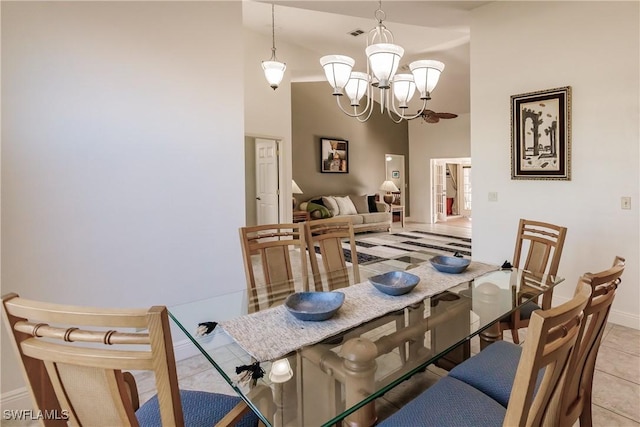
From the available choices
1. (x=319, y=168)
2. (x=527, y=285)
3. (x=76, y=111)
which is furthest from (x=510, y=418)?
(x=319, y=168)

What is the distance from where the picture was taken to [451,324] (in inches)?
58.8

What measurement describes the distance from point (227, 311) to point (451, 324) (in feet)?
3.32

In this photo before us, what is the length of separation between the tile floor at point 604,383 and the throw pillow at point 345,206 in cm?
553

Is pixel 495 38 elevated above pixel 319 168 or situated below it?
above

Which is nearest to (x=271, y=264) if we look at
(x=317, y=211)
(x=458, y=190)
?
(x=317, y=211)

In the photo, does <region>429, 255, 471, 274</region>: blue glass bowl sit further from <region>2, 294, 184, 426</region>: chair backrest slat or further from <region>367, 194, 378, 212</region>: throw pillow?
<region>367, 194, 378, 212</region>: throw pillow

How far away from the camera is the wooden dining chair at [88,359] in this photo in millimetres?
706

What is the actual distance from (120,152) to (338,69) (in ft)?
4.80

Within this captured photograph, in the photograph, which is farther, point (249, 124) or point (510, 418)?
point (249, 124)

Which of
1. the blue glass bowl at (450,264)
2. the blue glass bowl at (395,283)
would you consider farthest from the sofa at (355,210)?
the blue glass bowl at (395,283)

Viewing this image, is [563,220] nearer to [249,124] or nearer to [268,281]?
[268,281]

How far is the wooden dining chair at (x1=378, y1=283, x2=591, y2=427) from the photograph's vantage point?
0.75m

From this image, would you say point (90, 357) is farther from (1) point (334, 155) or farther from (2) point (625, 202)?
(1) point (334, 155)

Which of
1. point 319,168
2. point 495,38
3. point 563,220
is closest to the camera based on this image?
point 563,220
